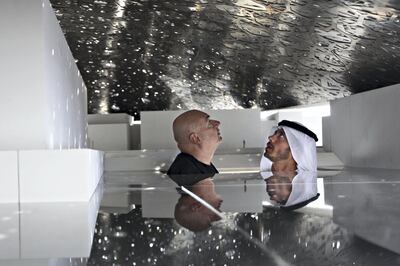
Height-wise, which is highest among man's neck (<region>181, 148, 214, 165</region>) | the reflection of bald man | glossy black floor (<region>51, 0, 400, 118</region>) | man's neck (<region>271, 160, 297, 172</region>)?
glossy black floor (<region>51, 0, 400, 118</region>)

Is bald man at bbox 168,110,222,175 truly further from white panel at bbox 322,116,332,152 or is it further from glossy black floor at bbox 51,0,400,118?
white panel at bbox 322,116,332,152

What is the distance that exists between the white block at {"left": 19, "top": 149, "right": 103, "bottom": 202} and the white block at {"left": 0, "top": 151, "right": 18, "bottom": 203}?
0.10 feet

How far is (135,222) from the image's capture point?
1.52 metres

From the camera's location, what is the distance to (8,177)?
2.61m

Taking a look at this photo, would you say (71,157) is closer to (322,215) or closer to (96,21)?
(322,215)

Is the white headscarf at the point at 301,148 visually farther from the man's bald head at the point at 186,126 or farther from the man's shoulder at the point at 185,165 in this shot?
the man's shoulder at the point at 185,165

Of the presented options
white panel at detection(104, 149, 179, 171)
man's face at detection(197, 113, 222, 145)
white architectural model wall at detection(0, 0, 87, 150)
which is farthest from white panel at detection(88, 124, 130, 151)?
white architectural model wall at detection(0, 0, 87, 150)

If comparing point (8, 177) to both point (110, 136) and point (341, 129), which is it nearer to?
point (341, 129)

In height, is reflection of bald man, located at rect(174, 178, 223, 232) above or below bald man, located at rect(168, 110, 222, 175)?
below

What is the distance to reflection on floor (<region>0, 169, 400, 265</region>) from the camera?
3.05 feet

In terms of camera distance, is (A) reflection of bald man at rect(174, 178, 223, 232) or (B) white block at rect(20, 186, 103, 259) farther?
(A) reflection of bald man at rect(174, 178, 223, 232)

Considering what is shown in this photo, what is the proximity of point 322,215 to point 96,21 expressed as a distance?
11.0 m

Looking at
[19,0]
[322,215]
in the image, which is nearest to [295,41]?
[19,0]

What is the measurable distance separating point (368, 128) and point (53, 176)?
824 cm
